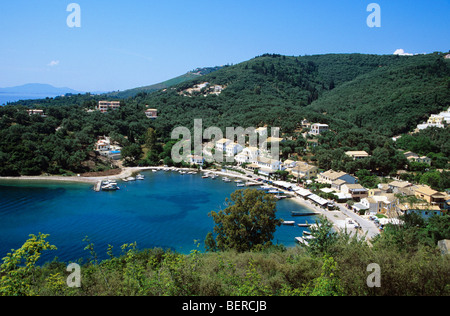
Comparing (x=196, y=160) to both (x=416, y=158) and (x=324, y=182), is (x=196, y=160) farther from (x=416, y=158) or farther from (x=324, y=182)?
(x=416, y=158)

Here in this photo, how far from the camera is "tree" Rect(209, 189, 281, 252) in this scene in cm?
1208

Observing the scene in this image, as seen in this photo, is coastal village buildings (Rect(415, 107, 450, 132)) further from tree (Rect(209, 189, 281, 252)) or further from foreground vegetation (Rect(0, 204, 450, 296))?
foreground vegetation (Rect(0, 204, 450, 296))

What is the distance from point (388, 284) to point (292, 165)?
76.1 ft

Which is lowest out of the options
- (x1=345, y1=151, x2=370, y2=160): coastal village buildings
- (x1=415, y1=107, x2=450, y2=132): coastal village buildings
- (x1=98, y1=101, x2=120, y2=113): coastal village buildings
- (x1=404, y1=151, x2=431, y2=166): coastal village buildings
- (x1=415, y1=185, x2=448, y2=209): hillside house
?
(x1=415, y1=185, x2=448, y2=209): hillside house

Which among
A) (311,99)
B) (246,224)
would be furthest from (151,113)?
(246,224)

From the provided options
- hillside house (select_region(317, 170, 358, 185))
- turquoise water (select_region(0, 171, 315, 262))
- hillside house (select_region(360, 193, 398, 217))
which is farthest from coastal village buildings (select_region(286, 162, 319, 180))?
hillside house (select_region(360, 193, 398, 217))

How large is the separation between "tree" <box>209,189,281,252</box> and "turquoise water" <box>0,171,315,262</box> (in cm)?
315

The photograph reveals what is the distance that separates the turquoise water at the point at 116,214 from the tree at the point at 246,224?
3154mm

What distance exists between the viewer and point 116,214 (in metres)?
19.3

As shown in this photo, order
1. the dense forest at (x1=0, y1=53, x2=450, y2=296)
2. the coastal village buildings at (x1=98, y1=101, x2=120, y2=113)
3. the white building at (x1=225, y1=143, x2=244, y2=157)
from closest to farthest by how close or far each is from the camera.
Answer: the dense forest at (x1=0, y1=53, x2=450, y2=296)
the white building at (x1=225, y1=143, x2=244, y2=157)
the coastal village buildings at (x1=98, y1=101, x2=120, y2=113)

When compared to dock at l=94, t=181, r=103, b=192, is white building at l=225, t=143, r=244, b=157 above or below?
above

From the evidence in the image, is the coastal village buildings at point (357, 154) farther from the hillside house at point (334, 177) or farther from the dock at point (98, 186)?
the dock at point (98, 186)

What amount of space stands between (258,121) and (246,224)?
92.6ft
